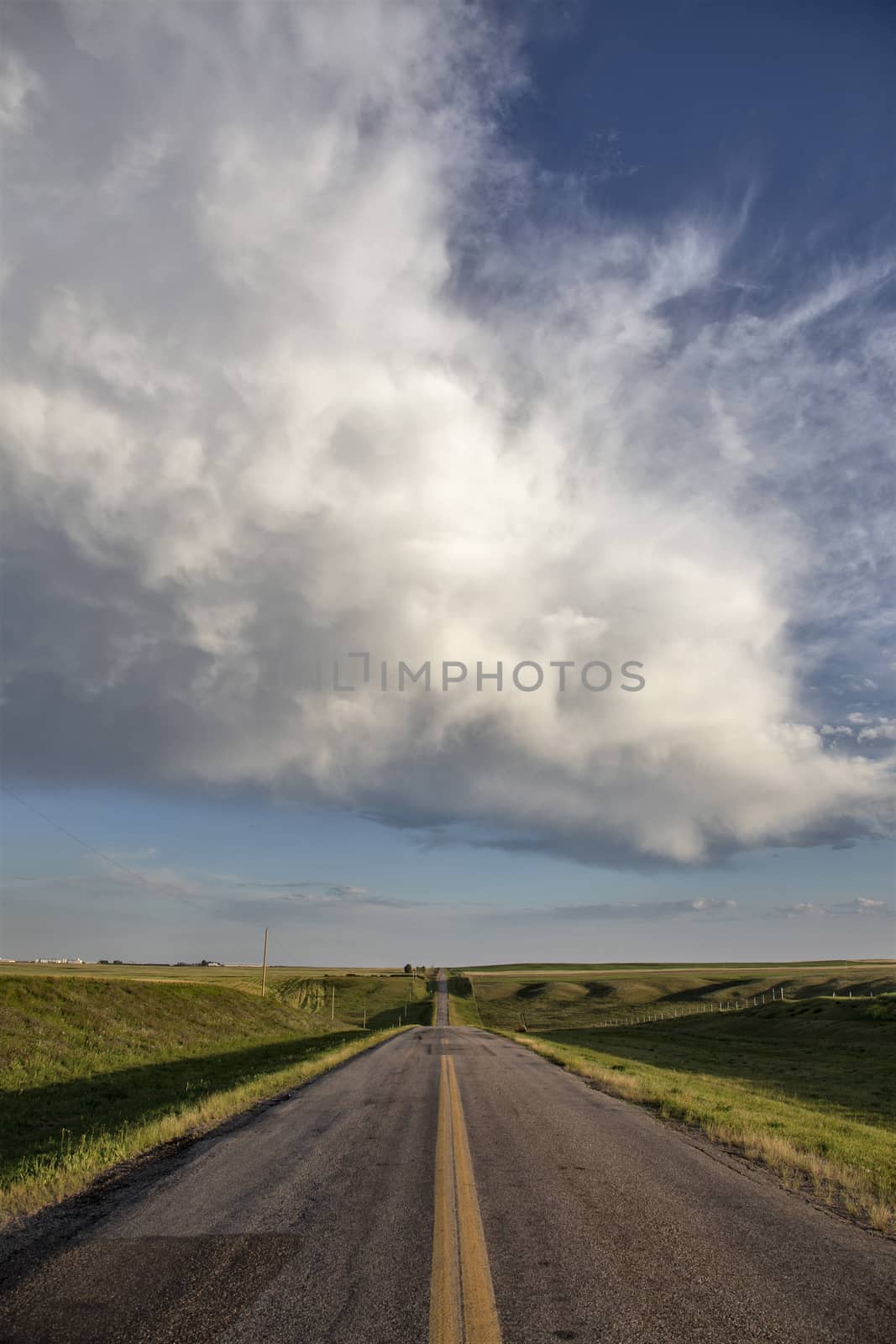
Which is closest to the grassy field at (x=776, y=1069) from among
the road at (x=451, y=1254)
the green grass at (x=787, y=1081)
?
the green grass at (x=787, y=1081)

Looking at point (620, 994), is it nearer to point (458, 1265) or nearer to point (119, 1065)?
point (119, 1065)

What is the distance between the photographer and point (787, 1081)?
3453 cm

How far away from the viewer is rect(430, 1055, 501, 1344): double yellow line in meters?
4.99

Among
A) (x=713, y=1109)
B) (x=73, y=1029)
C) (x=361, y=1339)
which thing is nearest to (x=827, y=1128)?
(x=713, y=1109)

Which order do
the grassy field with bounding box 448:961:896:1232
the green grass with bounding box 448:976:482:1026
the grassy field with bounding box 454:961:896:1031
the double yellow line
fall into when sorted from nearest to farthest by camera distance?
the double yellow line < the grassy field with bounding box 448:961:896:1232 < the green grass with bounding box 448:976:482:1026 < the grassy field with bounding box 454:961:896:1031

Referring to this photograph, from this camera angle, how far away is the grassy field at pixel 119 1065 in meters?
11.3

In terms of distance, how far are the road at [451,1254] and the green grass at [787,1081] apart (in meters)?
1.47

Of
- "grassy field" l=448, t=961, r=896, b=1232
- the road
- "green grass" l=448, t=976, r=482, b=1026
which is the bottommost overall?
"green grass" l=448, t=976, r=482, b=1026

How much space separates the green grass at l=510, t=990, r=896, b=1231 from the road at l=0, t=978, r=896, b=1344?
4.81 ft

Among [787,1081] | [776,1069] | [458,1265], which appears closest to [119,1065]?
[787,1081]

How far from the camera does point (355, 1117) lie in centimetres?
1387

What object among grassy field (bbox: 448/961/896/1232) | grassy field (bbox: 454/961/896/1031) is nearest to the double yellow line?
grassy field (bbox: 448/961/896/1232)

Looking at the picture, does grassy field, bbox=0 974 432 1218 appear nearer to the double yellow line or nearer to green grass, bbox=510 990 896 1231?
the double yellow line

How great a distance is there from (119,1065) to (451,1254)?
1256 inches
